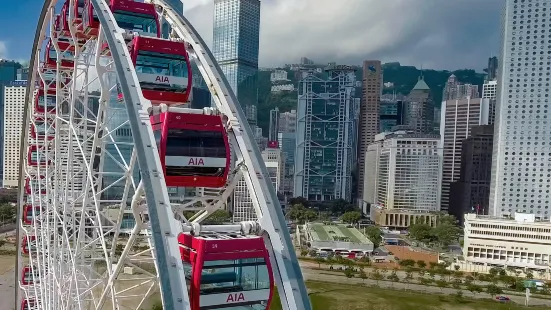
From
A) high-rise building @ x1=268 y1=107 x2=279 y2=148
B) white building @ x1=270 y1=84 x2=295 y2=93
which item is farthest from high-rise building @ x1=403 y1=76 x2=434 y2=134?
high-rise building @ x1=268 y1=107 x2=279 y2=148

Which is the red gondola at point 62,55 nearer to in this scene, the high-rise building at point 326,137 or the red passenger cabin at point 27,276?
the red passenger cabin at point 27,276

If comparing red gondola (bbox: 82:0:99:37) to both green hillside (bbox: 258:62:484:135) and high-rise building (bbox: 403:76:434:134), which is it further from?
high-rise building (bbox: 403:76:434:134)

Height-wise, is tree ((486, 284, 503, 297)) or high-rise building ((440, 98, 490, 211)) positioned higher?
high-rise building ((440, 98, 490, 211))

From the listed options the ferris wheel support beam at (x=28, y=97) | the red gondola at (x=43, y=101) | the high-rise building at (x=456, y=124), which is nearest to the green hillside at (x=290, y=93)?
the high-rise building at (x=456, y=124)

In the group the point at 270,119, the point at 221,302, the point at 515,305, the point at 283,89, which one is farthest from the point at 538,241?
the point at 283,89

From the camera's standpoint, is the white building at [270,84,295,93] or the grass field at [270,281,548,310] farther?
the white building at [270,84,295,93]

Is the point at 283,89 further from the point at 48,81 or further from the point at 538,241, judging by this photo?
the point at 48,81
